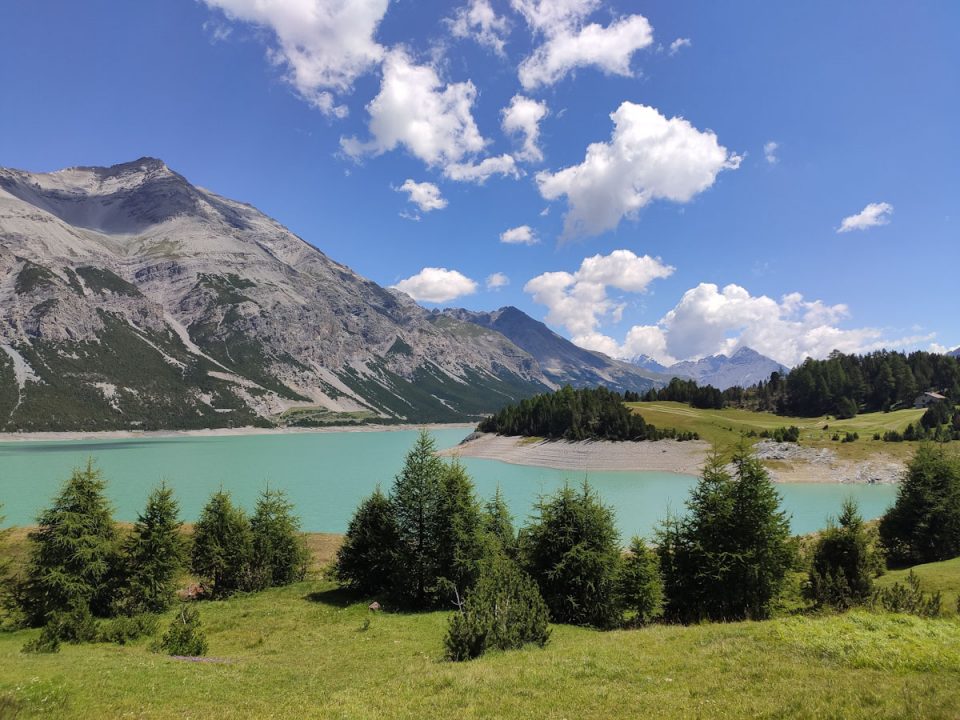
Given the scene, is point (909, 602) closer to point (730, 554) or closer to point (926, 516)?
point (730, 554)

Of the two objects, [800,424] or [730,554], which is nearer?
[730,554]

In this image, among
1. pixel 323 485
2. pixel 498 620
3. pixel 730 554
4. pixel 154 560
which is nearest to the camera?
pixel 498 620

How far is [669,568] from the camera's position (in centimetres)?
2639

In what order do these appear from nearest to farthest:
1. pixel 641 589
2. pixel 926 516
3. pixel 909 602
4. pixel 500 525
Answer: pixel 909 602 → pixel 641 589 → pixel 500 525 → pixel 926 516

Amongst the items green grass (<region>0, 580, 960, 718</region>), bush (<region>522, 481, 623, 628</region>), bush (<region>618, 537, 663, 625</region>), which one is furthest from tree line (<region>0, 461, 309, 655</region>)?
bush (<region>618, 537, 663, 625</region>)

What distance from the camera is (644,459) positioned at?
11212 cm

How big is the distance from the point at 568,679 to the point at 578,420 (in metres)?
122

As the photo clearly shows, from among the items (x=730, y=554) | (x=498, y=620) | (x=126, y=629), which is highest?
(x=730, y=554)

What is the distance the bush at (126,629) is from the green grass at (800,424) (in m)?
112

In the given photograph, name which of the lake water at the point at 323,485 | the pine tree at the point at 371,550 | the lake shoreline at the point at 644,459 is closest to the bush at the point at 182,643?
the pine tree at the point at 371,550

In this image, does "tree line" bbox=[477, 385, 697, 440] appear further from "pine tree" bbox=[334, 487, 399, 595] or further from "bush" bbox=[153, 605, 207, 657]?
"bush" bbox=[153, 605, 207, 657]

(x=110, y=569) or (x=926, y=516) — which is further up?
(x=926, y=516)

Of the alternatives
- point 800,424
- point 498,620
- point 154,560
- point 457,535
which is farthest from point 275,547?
point 800,424

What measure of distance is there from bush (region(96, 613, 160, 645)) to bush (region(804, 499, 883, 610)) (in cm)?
3435
